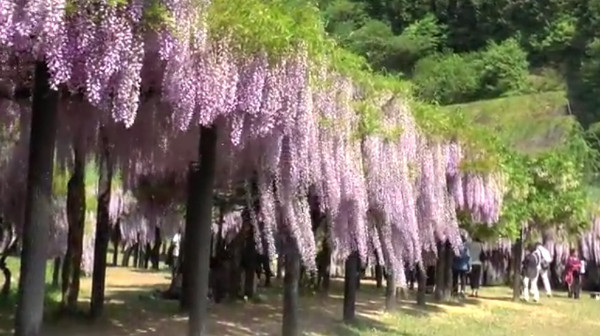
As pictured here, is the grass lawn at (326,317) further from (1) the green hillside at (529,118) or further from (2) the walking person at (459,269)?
(1) the green hillside at (529,118)

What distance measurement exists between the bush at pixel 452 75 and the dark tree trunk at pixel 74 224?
4884 centimetres

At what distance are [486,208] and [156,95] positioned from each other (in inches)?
528

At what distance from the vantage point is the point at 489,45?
7569cm

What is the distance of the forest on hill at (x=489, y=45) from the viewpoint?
68.6 m

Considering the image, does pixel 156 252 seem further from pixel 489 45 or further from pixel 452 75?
pixel 489 45

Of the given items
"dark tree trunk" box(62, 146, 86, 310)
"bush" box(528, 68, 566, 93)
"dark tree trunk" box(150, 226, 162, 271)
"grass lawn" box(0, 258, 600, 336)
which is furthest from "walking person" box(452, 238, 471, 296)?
"bush" box(528, 68, 566, 93)

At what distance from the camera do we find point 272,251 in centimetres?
1306

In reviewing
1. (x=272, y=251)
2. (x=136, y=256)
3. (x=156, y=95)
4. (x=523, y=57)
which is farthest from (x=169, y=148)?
(x=523, y=57)

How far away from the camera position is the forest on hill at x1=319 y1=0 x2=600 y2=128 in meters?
68.6

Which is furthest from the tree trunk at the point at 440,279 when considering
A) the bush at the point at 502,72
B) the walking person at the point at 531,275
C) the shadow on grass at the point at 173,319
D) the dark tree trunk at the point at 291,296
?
the bush at the point at 502,72

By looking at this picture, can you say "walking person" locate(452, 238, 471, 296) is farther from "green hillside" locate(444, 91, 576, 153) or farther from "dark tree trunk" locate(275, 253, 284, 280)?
"green hillside" locate(444, 91, 576, 153)

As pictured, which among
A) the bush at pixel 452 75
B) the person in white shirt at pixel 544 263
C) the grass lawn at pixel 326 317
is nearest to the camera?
the grass lawn at pixel 326 317

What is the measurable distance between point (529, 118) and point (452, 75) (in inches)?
549

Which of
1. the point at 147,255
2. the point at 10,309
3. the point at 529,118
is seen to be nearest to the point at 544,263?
the point at 147,255
